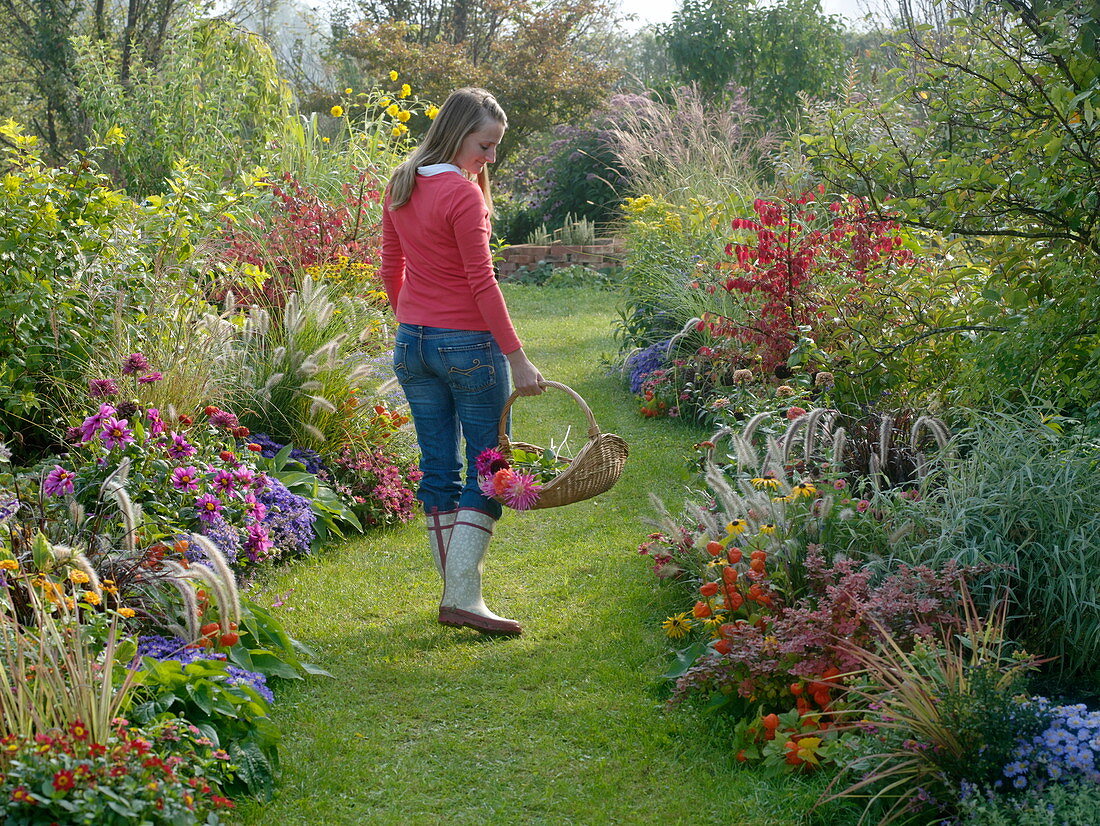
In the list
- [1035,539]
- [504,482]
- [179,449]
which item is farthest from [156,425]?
[1035,539]

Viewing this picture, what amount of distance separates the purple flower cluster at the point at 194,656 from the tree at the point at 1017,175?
281cm

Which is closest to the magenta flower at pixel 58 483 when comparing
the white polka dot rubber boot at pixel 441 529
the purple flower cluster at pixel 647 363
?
the white polka dot rubber boot at pixel 441 529

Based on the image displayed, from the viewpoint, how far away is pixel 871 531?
3504 millimetres

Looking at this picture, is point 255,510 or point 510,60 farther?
point 510,60

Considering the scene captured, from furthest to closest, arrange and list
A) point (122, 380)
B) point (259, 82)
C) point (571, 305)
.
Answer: point (571, 305) → point (259, 82) → point (122, 380)

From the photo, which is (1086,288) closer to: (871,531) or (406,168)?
(871,531)

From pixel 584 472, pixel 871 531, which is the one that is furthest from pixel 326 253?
pixel 871 531

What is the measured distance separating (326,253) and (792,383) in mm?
3303

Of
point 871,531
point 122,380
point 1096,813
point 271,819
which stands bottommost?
point 271,819

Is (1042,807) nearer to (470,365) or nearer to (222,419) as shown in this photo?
(470,365)

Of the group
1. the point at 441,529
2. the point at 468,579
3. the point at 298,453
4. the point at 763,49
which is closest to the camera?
the point at 468,579

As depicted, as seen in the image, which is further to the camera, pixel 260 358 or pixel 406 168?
pixel 260 358

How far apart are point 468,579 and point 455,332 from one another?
968mm

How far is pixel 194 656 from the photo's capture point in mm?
3014
